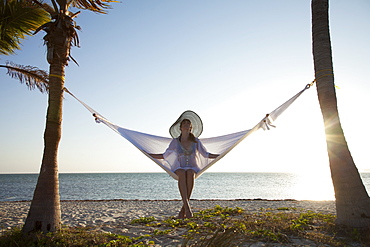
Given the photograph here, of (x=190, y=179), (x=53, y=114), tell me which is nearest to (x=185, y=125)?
(x=190, y=179)

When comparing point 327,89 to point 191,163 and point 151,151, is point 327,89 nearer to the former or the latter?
point 191,163

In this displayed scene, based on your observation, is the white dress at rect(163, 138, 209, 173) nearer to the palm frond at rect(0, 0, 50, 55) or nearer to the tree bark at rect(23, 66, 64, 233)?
the tree bark at rect(23, 66, 64, 233)

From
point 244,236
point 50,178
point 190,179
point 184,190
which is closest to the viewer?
point 244,236

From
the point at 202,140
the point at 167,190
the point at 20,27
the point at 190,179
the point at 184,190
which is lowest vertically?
the point at 167,190

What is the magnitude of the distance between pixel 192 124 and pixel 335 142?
1.92 m

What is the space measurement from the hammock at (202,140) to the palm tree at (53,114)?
52 cm

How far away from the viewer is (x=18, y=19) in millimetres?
3723

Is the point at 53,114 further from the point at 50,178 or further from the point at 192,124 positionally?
the point at 192,124

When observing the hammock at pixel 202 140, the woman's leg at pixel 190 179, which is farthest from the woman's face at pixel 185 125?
the woman's leg at pixel 190 179

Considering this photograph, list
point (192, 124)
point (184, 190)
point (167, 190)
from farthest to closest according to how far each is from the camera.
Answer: point (167, 190)
point (192, 124)
point (184, 190)

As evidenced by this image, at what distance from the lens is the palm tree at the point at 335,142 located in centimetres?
288

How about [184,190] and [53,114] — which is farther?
[184,190]

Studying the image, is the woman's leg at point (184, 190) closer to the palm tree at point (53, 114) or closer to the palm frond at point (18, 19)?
the palm tree at point (53, 114)

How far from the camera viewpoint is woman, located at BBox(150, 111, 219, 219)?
363cm
